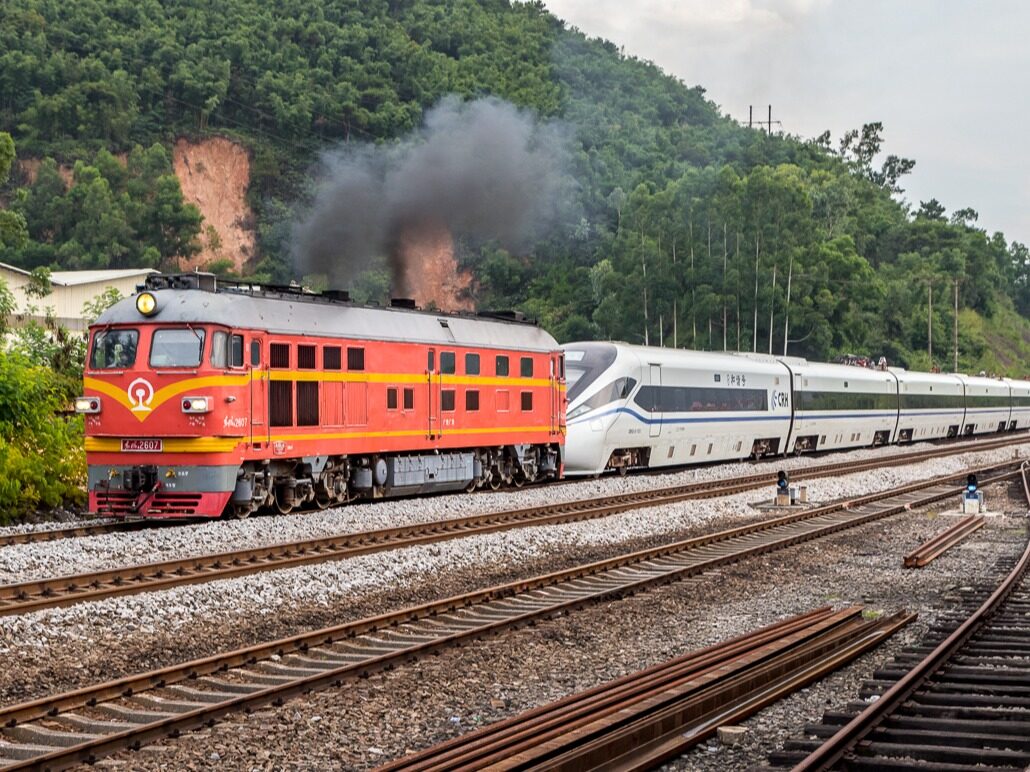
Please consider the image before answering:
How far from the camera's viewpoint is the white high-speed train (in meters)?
32.7

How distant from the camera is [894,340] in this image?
10900cm

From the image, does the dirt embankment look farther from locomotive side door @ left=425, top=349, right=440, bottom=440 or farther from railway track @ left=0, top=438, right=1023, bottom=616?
railway track @ left=0, top=438, right=1023, bottom=616

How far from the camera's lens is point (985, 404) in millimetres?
70750

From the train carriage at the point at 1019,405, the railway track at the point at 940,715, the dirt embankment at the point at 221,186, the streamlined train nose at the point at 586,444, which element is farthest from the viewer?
the dirt embankment at the point at 221,186

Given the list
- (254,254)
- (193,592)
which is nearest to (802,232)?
(254,254)

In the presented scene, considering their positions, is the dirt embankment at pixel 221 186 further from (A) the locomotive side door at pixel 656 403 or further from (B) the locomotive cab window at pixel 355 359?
(B) the locomotive cab window at pixel 355 359

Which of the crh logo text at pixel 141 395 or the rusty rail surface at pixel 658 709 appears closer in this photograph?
the rusty rail surface at pixel 658 709

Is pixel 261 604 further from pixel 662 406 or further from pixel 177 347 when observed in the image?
pixel 662 406

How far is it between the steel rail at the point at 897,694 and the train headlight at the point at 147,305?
42.1ft

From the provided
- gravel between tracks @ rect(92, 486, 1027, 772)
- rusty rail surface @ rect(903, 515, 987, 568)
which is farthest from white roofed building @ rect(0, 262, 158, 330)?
gravel between tracks @ rect(92, 486, 1027, 772)

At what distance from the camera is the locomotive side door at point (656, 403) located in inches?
1348

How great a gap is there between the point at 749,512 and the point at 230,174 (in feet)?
271

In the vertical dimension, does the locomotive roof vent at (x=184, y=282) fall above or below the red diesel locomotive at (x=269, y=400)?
above

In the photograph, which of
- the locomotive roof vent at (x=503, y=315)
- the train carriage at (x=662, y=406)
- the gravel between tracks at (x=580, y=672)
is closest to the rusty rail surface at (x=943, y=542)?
the gravel between tracks at (x=580, y=672)
